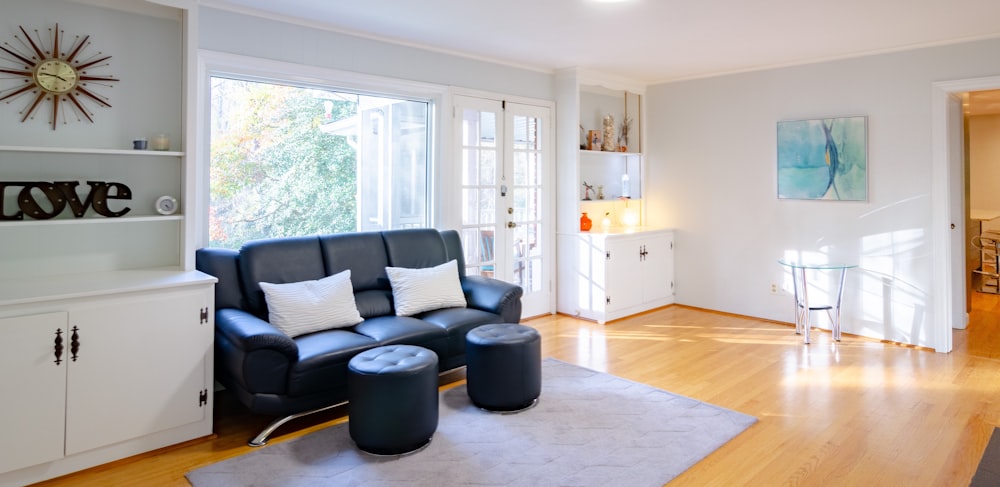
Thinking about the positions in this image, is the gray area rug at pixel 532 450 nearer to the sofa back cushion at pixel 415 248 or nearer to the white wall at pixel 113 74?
the sofa back cushion at pixel 415 248

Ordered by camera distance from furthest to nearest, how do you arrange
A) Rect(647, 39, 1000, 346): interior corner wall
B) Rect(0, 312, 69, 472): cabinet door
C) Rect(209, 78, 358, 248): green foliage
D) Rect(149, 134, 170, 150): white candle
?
Rect(209, 78, 358, 248): green foliage
Rect(647, 39, 1000, 346): interior corner wall
Rect(149, 134, 170, 150): white candle
Rect(0, 312, 69, 472): cabinet door

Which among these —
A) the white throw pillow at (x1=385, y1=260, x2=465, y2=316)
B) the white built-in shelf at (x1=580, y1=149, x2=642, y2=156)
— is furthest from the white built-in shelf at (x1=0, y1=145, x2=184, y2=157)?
the white built-in shelf at (x1=580, y1=149, x2=642, y2=156)

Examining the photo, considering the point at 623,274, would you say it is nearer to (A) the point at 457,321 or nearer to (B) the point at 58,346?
(A) the point at 457,321

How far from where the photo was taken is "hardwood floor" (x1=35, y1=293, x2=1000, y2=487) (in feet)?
8.52

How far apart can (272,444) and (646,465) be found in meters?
1.79

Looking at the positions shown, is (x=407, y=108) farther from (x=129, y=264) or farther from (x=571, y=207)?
(x=129, y=264)

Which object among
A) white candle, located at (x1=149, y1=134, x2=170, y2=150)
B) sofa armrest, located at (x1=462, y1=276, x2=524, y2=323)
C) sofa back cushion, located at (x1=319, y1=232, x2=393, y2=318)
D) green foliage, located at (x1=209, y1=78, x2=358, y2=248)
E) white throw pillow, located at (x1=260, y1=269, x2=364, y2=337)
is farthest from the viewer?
green foliage, located at (x1=209, y1=78, x2=358, y2=248)

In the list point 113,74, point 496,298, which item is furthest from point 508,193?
point 113,74

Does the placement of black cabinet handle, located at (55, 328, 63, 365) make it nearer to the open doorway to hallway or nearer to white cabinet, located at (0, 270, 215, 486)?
white cabinet, located at (0, 270, 215, 486)

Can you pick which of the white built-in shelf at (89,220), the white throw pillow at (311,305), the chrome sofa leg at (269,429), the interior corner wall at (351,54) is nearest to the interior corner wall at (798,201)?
the interior corner wall at (351,54)

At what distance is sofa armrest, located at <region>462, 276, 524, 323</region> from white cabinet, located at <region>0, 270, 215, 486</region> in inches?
67.5

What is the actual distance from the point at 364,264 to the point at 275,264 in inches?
23.8

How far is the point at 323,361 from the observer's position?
2947 millimetres

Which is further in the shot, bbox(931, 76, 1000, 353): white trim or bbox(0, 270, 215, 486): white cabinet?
bbox(931, 76, 1000, 353): white trim
